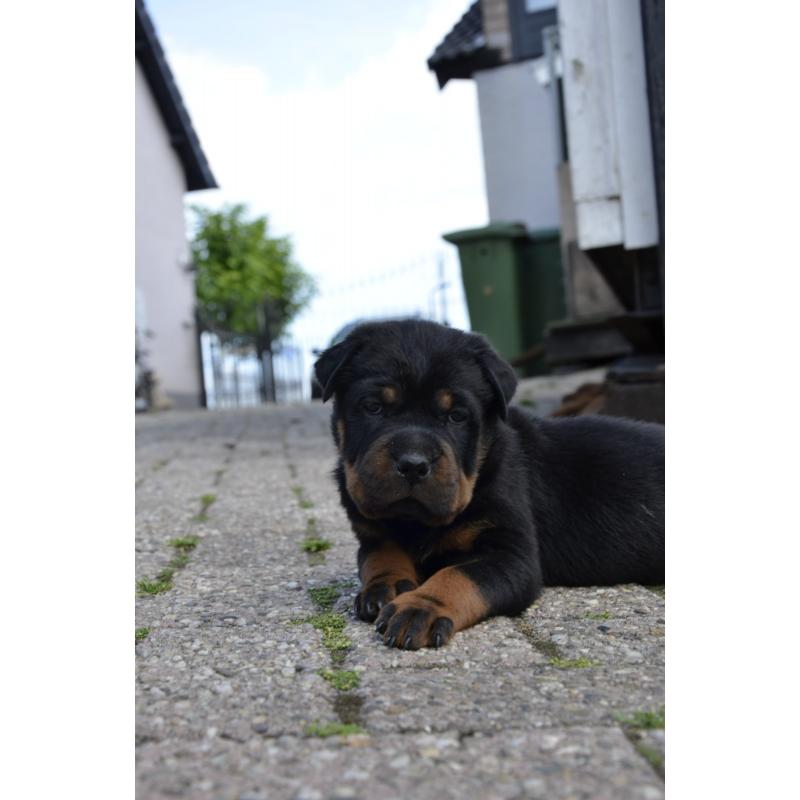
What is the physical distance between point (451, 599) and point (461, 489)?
1.22 ft

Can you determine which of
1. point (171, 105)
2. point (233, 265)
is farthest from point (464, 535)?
point (233, 265)

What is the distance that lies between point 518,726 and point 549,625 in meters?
0.92

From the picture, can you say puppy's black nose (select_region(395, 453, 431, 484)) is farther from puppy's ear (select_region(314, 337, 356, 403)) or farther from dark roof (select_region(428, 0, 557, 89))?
dark roof (select_region(428, 0, 557, 89))

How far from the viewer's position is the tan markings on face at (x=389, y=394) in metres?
3.03

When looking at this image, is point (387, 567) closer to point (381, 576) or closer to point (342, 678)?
point (381, 576)

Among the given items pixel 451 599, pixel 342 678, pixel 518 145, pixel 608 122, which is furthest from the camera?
pixel 518 145

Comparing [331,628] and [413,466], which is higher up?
[413,466]

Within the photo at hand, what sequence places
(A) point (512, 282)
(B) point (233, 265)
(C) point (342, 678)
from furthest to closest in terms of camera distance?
(B) point (233, 265), (A) point (512, 282), (C) point (342, 678)

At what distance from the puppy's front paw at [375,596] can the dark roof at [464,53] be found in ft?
45.2

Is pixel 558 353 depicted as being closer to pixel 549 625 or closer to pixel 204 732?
pixel 549 625

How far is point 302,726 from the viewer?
200cm

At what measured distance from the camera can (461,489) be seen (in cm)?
297

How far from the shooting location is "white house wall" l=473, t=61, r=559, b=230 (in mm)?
15117
